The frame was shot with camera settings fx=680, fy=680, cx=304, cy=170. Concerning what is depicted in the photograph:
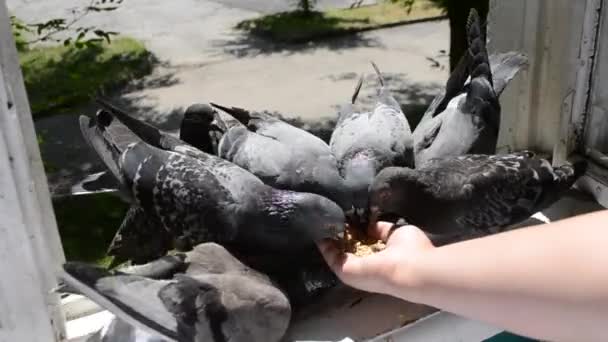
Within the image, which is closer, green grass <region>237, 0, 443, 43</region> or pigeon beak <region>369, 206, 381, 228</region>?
pigeon beak <region>369, 206, 381, 228</region>

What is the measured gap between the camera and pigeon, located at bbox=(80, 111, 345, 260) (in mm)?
913

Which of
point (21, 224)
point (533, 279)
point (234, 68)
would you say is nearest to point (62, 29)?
point (21, 224)

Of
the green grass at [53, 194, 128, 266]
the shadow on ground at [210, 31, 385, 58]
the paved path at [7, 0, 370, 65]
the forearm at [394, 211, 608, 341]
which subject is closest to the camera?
the forearm at [394, 211, 608, 341]

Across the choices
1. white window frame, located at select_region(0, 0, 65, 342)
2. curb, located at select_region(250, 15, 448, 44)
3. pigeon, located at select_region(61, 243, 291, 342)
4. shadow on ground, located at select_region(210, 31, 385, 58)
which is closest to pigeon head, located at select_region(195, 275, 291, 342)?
pigeon, located at select_region(61, 243, 291, 342)

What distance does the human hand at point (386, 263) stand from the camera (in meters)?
0.81

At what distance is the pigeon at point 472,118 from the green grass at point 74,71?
256 centimetres

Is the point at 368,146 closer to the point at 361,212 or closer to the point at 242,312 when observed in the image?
the point at 361,212

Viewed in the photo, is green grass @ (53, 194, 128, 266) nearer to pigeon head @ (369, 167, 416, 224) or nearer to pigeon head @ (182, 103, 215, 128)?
pigeon head @ (182, 103, 215, 128)

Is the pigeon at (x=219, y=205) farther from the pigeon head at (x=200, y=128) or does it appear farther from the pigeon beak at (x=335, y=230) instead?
the pigeon head at (x=200, y=128)

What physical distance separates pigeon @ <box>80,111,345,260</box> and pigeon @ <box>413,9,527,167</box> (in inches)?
12.2

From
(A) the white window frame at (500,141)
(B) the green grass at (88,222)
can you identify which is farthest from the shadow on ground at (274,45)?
(A) the white window frame at (500,141)

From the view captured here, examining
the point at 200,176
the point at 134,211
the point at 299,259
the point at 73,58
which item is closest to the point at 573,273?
the point at 299,259

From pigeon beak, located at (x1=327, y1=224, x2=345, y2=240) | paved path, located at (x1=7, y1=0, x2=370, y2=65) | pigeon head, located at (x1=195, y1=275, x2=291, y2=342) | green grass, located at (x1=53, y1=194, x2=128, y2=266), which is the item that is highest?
pigeon beak, located at (x1=327, y1=224, x2=345, y2=240)

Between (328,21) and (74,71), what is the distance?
2.18m
